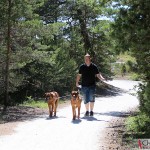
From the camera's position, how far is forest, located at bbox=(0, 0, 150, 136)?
9.35 meters

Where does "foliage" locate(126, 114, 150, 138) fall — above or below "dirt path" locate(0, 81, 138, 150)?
above

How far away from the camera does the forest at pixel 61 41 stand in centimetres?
935

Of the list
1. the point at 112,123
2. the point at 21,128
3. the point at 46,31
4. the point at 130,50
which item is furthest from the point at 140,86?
the point at 46,31

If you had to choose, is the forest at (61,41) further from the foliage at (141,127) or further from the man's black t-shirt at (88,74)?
the man's black t-shirt at (88,74)

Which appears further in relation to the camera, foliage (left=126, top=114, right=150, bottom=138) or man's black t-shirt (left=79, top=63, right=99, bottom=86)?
man's black t-shirt (left=79, top=63, right=99, bottom=86)

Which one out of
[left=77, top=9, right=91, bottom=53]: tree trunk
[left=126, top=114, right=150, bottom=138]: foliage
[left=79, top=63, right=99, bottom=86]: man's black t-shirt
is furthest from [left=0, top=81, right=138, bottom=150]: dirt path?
[left=77, top=9, right=91, bottom=53]: tree trunk

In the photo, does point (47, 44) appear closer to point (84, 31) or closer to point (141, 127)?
point (84, 31)

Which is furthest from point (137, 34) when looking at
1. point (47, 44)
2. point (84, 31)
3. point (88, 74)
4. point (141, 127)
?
point (84, 31)

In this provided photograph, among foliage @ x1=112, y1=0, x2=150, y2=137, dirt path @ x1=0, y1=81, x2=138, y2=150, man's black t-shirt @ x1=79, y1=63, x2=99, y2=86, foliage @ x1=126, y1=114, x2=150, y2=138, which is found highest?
foliage @ x1=112, y1=0, x2=150, y2=137

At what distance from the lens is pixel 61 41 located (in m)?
31.9

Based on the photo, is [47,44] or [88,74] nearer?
[88,74]

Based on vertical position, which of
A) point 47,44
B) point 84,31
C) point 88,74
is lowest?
point 88,74

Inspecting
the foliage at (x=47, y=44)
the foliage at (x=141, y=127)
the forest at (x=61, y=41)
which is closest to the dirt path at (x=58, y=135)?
the foliage at (x=141, y=127)

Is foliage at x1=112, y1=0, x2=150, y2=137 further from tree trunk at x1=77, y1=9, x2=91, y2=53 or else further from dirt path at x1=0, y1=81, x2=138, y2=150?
tree trunk at x1=77, y1=9, x2=91, y2=53
